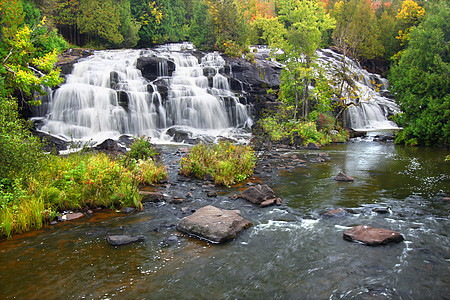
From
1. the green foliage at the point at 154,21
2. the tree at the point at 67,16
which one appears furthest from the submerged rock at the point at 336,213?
the green foliage at the point at 154,21

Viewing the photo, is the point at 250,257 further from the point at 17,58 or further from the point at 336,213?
the point at 17,58

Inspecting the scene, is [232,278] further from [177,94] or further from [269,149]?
[177,94]

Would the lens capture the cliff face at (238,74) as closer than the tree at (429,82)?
No

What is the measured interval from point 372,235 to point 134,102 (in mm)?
20275

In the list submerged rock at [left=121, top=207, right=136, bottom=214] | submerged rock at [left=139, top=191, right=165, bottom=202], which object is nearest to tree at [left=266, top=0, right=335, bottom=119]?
submerged rock at [left=139, top=191, right=165, bottom=202]

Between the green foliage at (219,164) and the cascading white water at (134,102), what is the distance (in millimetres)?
11111

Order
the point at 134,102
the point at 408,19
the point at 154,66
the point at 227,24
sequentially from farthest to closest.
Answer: the point at 408,19, the point at 227,24, the point at 154,66, the point at 134,102

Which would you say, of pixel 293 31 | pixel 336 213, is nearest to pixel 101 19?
pixel 293 31

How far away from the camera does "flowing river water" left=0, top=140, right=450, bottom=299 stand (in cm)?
431

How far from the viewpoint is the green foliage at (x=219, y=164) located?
1016 cm

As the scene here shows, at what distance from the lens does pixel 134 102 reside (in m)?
22.8

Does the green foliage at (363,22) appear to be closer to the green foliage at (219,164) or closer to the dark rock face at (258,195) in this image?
the green foliage at (219,164)

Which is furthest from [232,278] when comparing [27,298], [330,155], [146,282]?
[330,155]

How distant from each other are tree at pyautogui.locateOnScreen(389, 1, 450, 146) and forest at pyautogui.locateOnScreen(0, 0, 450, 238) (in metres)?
0.06
